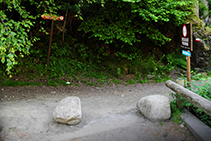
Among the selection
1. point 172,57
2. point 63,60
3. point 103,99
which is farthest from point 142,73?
point 63,60

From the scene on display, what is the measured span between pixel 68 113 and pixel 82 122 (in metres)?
0.55

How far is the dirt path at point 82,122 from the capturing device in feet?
12.6

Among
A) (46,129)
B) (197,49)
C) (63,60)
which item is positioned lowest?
(46,129)

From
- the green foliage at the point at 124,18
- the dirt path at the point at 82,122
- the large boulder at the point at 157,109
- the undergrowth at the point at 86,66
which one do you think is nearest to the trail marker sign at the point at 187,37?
the large boulder at the point at 157,109

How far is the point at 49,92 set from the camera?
268 inches

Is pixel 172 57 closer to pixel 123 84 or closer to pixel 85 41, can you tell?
pixel 123 84

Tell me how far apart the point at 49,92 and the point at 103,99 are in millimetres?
2189

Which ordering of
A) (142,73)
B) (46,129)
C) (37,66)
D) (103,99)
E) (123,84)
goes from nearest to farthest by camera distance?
(46,129) < (103,99) < (37,66) < (123,84) < (142,73)

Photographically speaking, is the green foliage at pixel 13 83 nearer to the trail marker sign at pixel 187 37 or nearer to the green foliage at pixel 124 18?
the green foliage at pixel 124 18

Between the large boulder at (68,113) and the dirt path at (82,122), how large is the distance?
16 cm

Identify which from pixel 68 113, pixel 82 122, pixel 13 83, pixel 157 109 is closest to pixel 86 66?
pixel 13 83

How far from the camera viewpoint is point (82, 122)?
15.1ft

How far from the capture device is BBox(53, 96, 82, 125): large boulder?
4.27 metres

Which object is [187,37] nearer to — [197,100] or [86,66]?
[197,100]
